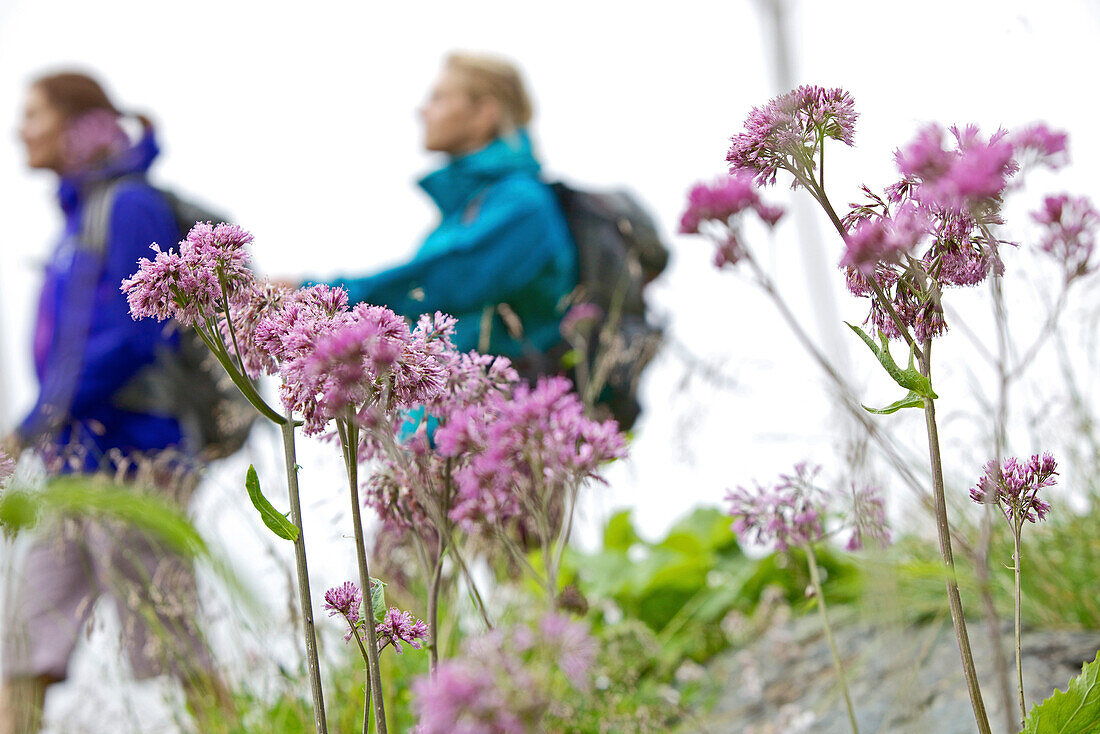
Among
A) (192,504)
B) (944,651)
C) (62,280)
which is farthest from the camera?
(62,280)

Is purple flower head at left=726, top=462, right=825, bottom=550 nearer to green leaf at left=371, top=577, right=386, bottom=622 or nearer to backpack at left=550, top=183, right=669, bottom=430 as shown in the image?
green leaf at left=371, top=577, right=386, bottom=622

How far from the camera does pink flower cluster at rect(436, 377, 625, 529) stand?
38.9 inches

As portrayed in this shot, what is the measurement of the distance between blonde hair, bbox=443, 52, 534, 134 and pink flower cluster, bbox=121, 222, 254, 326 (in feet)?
10.5

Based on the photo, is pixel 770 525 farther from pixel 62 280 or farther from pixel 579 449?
pixel 62 280

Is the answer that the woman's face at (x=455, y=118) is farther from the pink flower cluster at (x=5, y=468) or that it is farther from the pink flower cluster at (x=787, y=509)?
the pink flower cluster at (x=5, y=468)

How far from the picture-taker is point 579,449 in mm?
1099

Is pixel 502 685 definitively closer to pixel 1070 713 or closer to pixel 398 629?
pixel 398 629

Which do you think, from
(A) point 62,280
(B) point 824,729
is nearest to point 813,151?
(B) point 824,729

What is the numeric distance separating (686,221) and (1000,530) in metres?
1.57

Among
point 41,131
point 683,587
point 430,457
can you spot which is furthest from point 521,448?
point 41,131

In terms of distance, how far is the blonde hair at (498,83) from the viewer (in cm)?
390

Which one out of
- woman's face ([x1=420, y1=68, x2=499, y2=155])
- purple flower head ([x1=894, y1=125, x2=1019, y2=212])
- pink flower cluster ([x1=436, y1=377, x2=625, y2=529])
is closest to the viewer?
purple flower head ([x1=894, y1=125, x2=1019, y2=212])

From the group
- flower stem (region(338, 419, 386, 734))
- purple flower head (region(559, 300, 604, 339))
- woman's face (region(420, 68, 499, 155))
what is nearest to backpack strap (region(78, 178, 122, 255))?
woman's face (region(420, 68, 499, 155))

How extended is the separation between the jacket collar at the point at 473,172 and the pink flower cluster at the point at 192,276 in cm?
277
